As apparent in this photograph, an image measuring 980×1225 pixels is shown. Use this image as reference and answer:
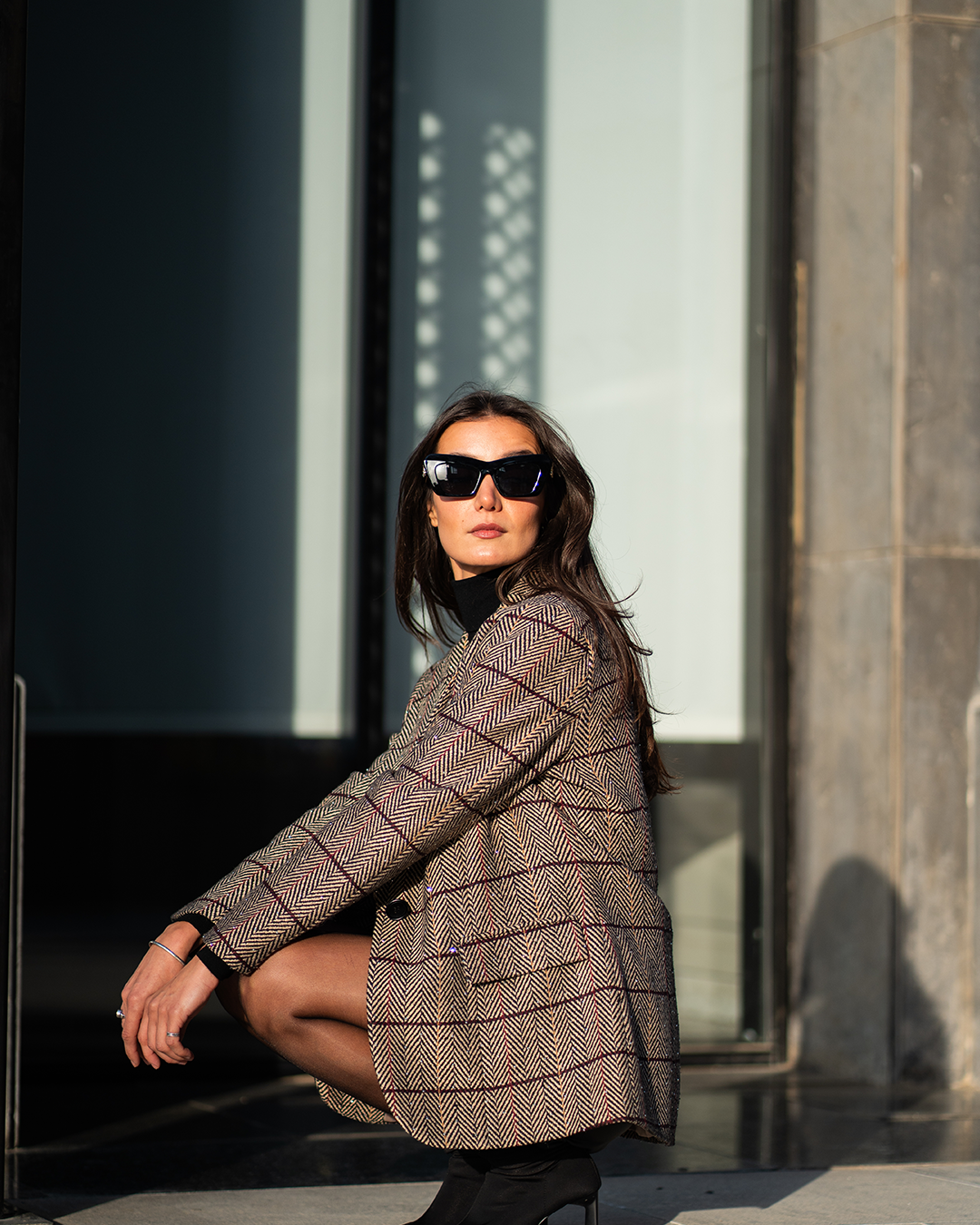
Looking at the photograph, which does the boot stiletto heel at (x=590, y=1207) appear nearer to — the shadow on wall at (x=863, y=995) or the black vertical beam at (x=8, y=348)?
the black vertical beam at (x=8, y=348)

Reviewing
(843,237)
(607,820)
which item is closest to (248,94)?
(843,237)

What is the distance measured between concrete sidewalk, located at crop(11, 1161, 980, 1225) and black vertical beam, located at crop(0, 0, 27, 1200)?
1.60 ft

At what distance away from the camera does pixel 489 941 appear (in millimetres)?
2781

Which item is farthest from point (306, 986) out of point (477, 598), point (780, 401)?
point (780, 401)

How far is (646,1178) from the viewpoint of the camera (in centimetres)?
399

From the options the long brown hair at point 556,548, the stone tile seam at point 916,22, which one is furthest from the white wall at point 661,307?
the long brown hair at point 556,548

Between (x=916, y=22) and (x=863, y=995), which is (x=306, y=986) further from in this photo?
(x=916, y=22)

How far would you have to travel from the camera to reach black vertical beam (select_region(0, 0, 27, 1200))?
3.30 meters

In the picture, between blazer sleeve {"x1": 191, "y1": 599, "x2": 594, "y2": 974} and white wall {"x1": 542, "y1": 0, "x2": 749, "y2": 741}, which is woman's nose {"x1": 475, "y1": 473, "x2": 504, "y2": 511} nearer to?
blazer sleeve {"x1": 191, "y1": 599, "x2": 594, "y2": 974}

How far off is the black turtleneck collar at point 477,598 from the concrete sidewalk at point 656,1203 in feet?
4.39

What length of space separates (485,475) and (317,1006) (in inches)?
41.0

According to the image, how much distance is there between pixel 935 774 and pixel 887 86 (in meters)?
2.51

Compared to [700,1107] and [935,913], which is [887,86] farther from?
[700,1107]

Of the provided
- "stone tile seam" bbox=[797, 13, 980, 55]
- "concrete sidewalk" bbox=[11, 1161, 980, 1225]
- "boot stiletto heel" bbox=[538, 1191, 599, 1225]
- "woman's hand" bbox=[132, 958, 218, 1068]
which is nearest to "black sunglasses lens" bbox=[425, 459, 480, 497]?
"woman's hand" bbox=[132, 958, 218, 1068]
